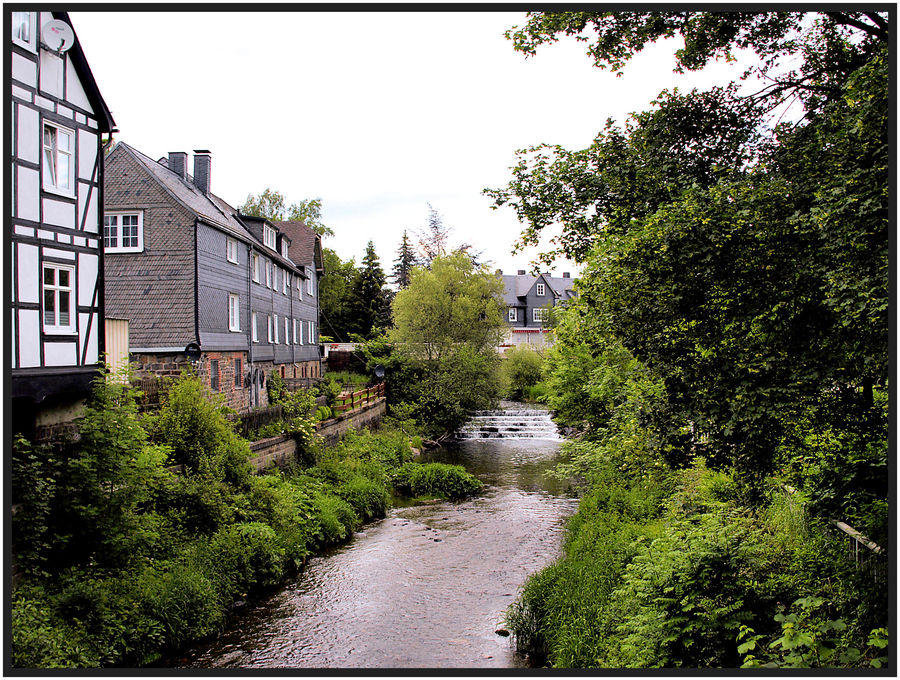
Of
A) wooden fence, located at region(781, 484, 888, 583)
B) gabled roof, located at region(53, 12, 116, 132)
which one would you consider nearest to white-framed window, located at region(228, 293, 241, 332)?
gabled roof, located at region(53, 12, 116, 132)

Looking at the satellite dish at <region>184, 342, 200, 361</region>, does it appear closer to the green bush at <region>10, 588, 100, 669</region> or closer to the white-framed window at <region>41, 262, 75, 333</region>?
the white-framed window at <region>41, 262, 75, 333</region>

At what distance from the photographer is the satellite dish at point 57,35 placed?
34.0 ft

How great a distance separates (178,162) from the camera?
24109mm

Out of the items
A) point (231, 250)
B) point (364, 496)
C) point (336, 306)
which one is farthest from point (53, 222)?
point (336, 306)

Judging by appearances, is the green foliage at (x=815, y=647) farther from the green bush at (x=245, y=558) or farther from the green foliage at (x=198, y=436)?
the green foliage at (x=198, y=436)

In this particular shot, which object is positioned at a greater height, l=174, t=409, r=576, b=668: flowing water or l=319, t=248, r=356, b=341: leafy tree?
l=319, t=248, r=356, b=341: leafy tree

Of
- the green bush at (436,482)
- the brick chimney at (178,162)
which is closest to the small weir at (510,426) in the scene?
the green bush at (436,482)

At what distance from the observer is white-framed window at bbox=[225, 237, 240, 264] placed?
21.8 meters

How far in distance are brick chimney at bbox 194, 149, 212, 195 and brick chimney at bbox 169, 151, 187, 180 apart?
64cm

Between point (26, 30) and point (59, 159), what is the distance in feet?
6.50

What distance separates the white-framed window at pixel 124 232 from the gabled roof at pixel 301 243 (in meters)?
13.2

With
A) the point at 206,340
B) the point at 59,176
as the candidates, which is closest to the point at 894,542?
the point at 59,176

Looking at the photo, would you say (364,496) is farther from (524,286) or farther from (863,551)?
(524,286)

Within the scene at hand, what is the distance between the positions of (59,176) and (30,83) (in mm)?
1493
